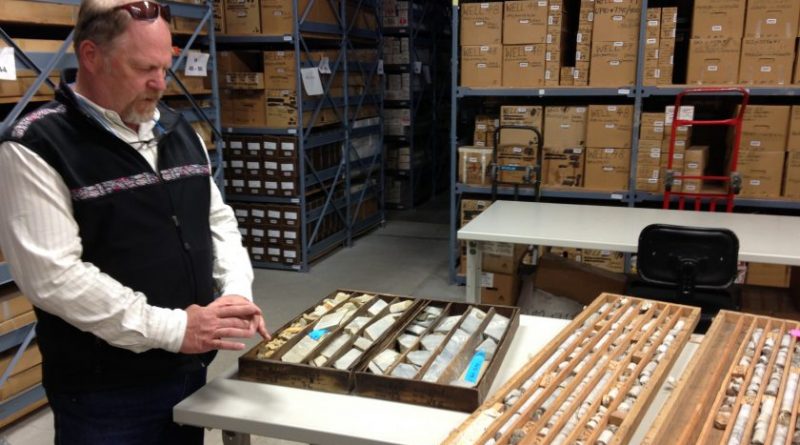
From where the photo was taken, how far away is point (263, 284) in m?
5.00

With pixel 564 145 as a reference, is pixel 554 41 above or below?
above

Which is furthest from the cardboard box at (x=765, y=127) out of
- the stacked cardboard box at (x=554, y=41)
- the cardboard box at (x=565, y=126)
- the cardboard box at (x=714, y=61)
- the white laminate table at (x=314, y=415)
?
the white laminate table at (x=314, y=415)

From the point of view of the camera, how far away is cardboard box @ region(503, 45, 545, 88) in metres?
4.54

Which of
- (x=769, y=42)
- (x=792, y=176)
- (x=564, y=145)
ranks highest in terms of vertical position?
(x=769, y=42)

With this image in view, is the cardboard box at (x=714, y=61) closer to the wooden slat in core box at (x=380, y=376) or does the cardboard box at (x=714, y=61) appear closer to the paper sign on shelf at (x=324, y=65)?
the paper sign on shelf at (x=324, y=65)

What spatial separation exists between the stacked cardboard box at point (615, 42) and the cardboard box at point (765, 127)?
2.52 ft

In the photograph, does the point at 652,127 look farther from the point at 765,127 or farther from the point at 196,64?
the point at 196,64

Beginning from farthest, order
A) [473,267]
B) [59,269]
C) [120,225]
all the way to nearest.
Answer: [473,267], [120,225], [59,269]

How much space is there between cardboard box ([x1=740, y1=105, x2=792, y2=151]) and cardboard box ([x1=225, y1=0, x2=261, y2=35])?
A: 141 inches

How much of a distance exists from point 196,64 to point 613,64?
2.75 m

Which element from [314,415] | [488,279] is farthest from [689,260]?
[314,415]

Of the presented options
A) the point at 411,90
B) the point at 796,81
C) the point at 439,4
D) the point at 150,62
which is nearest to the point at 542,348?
the point at 150,62

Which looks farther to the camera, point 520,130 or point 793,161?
point 520,130

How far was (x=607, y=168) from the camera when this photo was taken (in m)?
4.46
